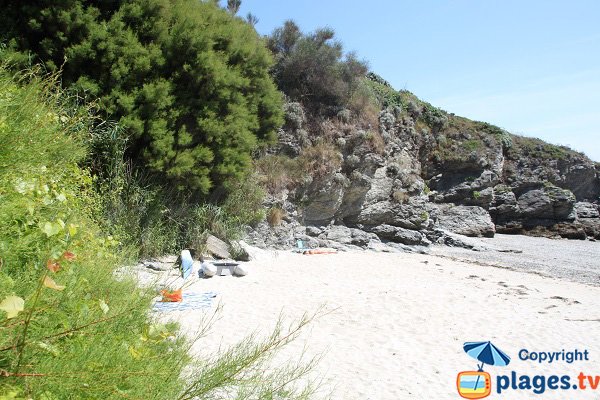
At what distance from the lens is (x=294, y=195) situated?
50.6 feet

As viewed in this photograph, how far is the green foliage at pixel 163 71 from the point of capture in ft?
30.4

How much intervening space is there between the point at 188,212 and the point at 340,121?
8193 millimetres

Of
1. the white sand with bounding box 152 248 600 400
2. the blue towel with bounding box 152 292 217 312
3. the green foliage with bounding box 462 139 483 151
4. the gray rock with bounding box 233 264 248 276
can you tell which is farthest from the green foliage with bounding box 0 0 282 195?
the green foliage with bounding box 462 139 483 151

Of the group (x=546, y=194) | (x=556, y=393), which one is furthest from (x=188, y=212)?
(x=546, y=194)

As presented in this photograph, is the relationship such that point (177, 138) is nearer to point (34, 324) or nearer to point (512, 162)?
point (34, 324)

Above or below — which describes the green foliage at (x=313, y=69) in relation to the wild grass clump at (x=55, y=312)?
above

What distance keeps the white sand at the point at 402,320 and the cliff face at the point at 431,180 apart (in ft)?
17.7

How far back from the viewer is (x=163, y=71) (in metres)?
10.5

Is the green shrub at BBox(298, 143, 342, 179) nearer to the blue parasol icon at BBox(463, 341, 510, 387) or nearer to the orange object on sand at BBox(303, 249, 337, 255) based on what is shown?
the orange object on sand at BBox(303, 249, 337, 255)

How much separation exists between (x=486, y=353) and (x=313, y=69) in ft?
43.6

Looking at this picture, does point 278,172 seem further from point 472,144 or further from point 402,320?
point 472,144

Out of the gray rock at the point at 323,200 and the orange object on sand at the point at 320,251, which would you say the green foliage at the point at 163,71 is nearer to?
the orange object on sand at the point at 320,251

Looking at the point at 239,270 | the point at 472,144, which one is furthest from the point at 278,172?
the point at 472,144

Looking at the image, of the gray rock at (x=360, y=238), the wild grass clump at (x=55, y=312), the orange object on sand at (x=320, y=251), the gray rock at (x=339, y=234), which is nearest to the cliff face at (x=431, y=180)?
the gray rock at (x=339, y=234)
